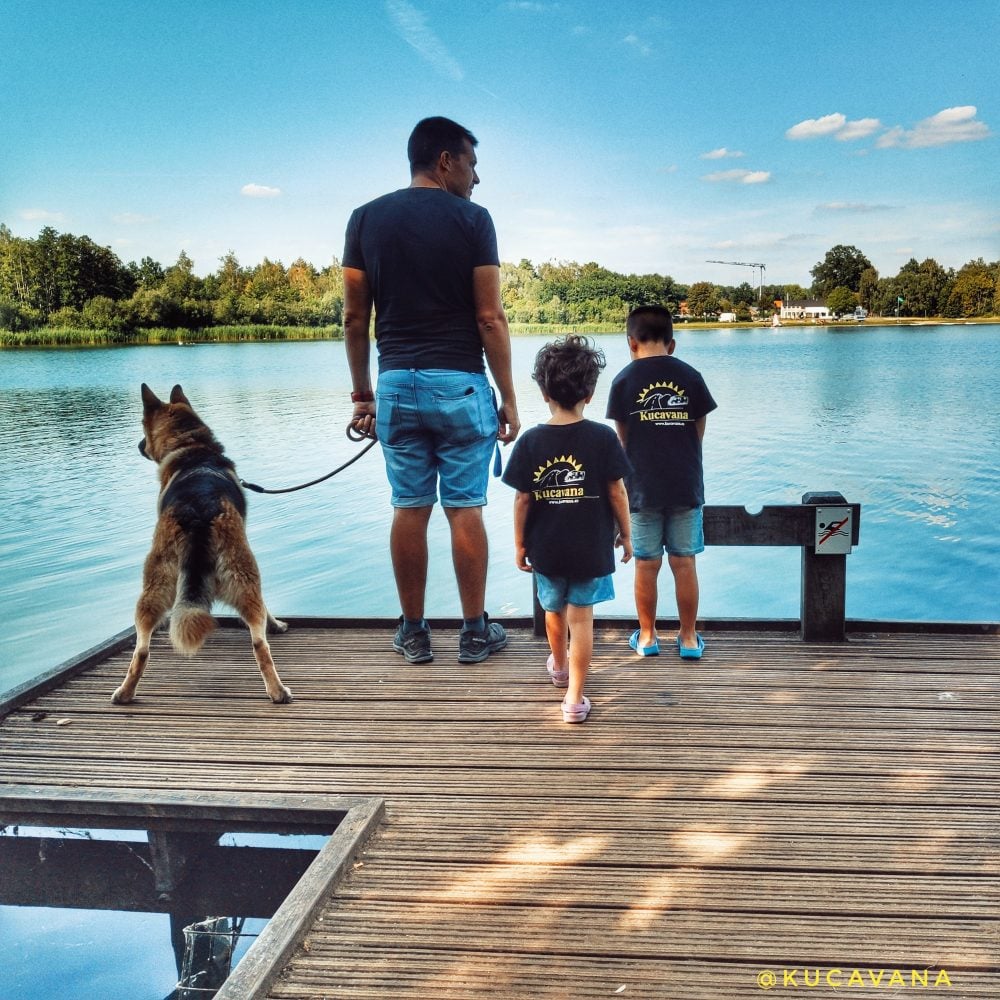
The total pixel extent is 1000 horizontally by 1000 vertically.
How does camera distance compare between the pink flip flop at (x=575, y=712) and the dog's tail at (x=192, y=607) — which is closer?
the pink flip flop at (x=575, y=712)

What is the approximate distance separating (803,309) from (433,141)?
429 ft

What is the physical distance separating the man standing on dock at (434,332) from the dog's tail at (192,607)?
0.80 meters

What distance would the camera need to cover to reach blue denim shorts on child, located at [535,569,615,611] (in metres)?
3.27

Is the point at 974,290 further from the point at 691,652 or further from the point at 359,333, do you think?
the point at 359,333

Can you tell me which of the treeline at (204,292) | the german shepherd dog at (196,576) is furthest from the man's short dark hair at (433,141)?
the treeline at (204,292)

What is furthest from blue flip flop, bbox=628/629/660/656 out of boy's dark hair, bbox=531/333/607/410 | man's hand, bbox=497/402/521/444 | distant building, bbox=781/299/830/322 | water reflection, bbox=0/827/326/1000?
distant building, bbox=781/299/830/322

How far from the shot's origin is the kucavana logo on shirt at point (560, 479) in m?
3.22

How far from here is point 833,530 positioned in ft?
12.8

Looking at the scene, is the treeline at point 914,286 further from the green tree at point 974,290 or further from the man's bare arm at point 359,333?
the man's bare arm at point 359,333

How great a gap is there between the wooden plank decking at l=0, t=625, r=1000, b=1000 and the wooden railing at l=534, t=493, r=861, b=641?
0.17 meters

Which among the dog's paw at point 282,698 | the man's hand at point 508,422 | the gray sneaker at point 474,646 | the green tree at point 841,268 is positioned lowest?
the dog's paw at point 282,698

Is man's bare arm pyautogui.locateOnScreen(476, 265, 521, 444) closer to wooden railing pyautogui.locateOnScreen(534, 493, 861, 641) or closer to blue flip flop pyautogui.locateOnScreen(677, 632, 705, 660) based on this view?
wooden railing pyautogui.locateOnScreen(534, 493, 861, 641)

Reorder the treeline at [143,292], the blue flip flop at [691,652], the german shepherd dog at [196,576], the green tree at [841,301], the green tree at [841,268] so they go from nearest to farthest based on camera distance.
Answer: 1. the german shepherd dog at [196,576]
2. the blue flip flop at [691,652]
3. the treeline at [143,292]
4. the green tree at [841,268]
5. the green tree at [841,301]

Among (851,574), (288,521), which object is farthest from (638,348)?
(288,521)
